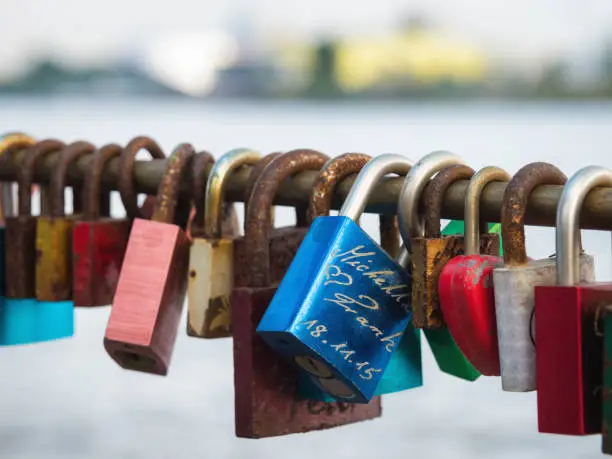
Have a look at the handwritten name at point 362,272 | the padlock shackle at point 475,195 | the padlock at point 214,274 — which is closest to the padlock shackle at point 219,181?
the padlock at point 214,274

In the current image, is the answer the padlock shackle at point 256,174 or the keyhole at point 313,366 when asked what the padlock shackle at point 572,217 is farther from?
the padlock shackle at point 256,174

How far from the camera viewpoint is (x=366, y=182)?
1308 millimetres

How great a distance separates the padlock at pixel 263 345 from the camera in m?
1.39

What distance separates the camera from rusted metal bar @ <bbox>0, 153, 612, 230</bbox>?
3.68 feet

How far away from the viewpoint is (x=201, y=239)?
1544 mm

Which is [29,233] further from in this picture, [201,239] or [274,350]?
[274,350]

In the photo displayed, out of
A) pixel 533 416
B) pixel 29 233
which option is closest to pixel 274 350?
pixel 29 233

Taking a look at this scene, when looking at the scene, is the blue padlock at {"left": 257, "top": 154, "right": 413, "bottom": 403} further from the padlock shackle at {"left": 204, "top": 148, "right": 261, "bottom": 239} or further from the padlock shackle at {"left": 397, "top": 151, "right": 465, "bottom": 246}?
the padlock shackle at {"left": 204, "top": 148, "right": 261, "bottom": 239}

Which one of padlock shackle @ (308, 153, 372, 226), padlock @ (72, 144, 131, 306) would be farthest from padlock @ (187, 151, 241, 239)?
padlock shackle @ (308, 153, 372, 226)

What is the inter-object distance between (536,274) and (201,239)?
0.48 meters

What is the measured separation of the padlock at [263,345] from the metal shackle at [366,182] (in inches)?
4.6

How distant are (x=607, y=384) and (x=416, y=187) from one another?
290mm

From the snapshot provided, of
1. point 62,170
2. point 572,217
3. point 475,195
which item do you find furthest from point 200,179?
point 572,217

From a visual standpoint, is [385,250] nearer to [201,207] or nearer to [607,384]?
[201,207]
